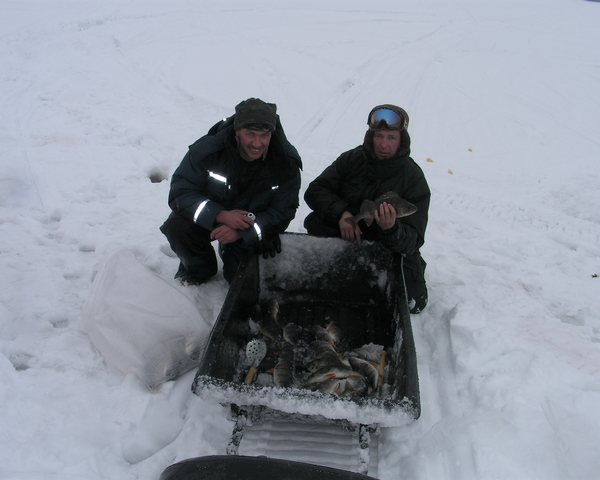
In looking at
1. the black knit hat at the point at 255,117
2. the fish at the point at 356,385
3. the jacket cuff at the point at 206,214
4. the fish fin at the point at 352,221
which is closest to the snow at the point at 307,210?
the fish at the point at 356,385

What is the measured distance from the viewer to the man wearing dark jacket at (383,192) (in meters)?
3.25

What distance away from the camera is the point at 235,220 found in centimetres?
315

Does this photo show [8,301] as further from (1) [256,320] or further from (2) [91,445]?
(1) [256,320]

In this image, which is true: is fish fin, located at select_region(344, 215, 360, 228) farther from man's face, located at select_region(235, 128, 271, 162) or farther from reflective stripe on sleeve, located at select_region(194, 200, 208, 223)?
reflective stripe on sleeve, located at select_region(194, 200, 208, 223)

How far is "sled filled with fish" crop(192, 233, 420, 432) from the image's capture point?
2.09 metres

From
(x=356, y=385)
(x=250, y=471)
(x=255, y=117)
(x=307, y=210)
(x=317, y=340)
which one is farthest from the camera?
(x=307, y=210)

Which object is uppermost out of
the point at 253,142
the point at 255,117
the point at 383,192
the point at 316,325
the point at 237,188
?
the point at 255,117

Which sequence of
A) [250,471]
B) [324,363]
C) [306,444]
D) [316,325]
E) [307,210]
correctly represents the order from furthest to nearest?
[307,210] → [316,325] → [324,363] → [306,444] → [250,471]

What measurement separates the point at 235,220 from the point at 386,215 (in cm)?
101

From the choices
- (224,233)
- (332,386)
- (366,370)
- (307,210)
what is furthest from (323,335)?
(307,210)

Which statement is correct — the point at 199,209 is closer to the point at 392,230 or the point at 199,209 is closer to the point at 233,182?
the point at 233,182

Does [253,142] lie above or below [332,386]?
above

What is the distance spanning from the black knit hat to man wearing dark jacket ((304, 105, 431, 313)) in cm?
78

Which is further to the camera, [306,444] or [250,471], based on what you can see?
[306,444]
